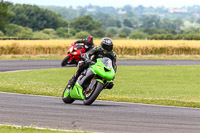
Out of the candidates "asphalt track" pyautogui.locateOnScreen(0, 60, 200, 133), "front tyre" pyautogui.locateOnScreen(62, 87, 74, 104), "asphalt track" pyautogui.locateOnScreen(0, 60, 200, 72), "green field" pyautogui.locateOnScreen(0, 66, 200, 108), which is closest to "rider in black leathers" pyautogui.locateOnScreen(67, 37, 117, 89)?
"front tyre" pyautogui.locateOnScreen(62, 87, 74, 104)

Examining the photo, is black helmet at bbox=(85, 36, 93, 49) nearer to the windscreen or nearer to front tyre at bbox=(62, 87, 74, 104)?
front tyre at bbox=(62, 87, 74, 104)

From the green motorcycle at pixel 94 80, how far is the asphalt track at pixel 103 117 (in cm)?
30

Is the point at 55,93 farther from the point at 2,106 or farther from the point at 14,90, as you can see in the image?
the point at 2,106

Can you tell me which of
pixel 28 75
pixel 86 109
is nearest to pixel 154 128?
pixel 86 109

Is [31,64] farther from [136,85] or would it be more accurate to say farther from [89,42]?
[136,85]

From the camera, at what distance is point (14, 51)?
48562 mm

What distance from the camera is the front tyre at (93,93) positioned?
42.5ft

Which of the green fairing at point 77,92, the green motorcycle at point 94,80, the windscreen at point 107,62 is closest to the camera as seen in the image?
the green motorcycle at point 94,80

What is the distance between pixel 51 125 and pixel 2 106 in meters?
3.30

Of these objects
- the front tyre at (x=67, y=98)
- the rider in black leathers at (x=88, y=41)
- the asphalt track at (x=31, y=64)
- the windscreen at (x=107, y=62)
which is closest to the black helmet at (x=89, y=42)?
the rider in black leathers at (x=88, y=41)

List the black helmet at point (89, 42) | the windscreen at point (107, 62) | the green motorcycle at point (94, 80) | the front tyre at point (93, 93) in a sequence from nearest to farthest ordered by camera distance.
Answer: the front tyre at point (93, 93) → the green motorcycle at point (94, 80) → the windscreen at point (107, 62) → the black helmet at point (89, 42)

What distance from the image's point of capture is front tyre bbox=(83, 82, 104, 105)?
13.0m

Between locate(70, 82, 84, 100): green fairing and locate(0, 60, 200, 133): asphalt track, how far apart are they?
24cm

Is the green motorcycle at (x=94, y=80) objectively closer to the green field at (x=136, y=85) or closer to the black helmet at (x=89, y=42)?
the green field at (x=136, y=85)
